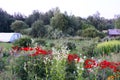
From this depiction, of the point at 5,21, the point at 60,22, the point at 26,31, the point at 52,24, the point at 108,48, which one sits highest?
the point at 5,21

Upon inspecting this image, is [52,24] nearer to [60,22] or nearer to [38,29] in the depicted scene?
[60,22]

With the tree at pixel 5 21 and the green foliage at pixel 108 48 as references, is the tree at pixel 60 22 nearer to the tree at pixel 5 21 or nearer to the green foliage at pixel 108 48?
the tree at pixel 5 21

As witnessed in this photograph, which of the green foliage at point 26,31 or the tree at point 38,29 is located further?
the green foliage at point 26,31

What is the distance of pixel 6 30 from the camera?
53.0m

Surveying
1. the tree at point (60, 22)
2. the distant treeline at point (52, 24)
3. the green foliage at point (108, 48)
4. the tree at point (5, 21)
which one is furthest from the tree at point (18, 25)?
the green foliage at point (108, 48)

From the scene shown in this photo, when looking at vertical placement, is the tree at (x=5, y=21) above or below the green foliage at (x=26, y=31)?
above

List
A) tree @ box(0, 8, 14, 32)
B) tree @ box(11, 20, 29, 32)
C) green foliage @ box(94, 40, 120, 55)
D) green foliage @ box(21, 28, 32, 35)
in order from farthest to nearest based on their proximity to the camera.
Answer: tree @ box(0, 8, 14, 32) → tree @ box(11, 20, 29, 32) → green foliage @ box(21, 28, 32, 35) → green foliage @ box(94, 40, 120, 55)

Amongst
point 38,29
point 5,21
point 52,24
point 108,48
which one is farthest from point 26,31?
point 108,48

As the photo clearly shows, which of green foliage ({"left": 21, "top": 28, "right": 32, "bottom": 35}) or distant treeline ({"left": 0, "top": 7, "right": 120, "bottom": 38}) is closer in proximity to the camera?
distant treeline ({"left": 0, "top": 7, "right": 120, "bottom": 38})

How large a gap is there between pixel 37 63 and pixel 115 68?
197cm

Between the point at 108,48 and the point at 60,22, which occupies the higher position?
the point at 60,22

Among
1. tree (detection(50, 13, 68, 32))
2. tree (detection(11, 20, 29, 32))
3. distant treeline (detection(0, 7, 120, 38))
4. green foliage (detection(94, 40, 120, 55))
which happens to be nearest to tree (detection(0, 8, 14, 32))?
distant treeline (detection(0, 7, 120, 38))

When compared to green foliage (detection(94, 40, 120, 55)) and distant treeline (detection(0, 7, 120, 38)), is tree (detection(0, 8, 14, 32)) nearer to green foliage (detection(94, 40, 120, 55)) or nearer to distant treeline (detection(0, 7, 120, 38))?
distant treeline (detection(0, 7, 120, 38))

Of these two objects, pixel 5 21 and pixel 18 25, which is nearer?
pixel 18 25
